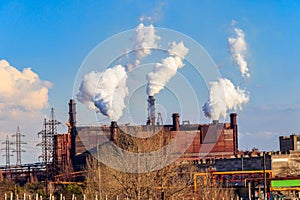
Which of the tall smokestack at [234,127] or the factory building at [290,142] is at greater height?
the tall smokestack at [234,127]

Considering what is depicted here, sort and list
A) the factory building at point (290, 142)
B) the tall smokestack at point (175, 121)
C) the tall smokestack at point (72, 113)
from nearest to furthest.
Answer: the tall smokestack at point (72, 113) → the tall smokestack at point (175, 121) → the factory building at point (290, 142)

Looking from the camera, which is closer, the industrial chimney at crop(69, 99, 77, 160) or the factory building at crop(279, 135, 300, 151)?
the industrial chimney at crop(69, 99, 77, 160)

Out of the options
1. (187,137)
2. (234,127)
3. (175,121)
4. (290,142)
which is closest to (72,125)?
(175,121)

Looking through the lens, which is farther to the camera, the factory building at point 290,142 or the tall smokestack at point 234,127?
the factory building at point 290,142

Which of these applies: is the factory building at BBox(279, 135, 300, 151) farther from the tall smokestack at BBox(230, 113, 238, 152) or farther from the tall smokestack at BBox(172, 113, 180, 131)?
the tall smokestack at BBox(172, 113, 180, 131)

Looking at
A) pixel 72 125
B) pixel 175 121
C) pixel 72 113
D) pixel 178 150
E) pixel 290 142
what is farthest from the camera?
pixel 290 142

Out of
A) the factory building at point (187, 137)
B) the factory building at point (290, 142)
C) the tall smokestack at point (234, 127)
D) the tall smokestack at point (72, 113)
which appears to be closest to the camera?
the factory building at point (187, 137)

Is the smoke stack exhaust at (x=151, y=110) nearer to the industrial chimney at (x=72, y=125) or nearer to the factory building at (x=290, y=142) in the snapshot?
the industrial chimney at (x=72, y=125)

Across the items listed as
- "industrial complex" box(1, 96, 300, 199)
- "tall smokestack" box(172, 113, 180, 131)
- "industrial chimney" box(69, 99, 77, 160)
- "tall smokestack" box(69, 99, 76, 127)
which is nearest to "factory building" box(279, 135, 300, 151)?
"industrial complex" box(1, 96, 300, 199)

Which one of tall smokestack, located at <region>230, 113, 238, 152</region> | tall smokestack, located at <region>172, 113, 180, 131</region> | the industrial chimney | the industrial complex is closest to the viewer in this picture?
the industrial complex

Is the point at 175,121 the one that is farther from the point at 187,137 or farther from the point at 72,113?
the point at 72,113

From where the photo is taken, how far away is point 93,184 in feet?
121

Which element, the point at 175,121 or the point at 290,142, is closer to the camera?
the point at 175,121

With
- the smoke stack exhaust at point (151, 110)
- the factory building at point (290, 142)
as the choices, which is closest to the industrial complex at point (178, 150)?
the smoke stack exhaust at point (151, 110)
